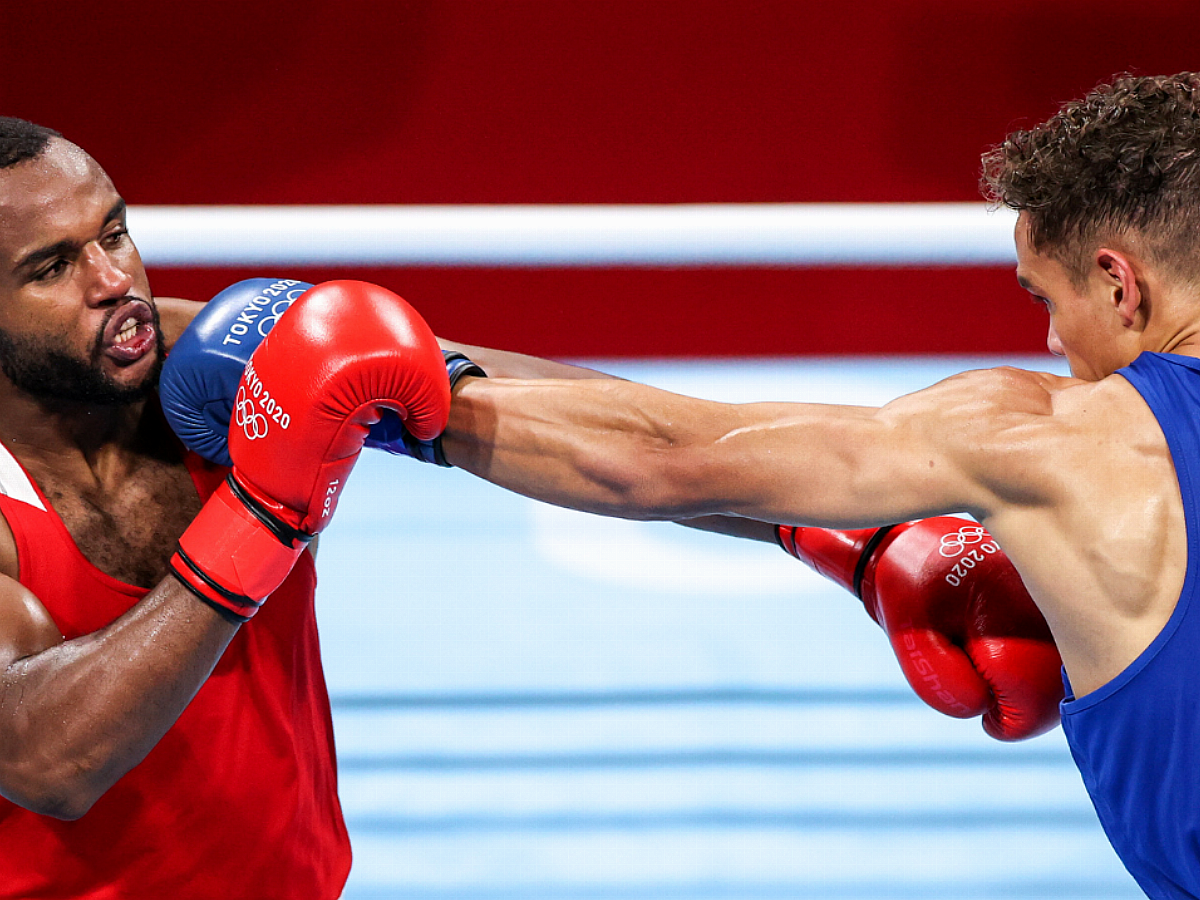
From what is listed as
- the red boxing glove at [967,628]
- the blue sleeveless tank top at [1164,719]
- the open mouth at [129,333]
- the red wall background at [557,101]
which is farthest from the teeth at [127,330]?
the red wall background at [557,101]

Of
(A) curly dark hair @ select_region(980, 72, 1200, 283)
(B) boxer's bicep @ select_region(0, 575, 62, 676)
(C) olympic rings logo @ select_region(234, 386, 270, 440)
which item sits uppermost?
(A) curly dark hair @ select_region(980, 72, 1200, 283)

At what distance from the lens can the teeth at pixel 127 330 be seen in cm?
183

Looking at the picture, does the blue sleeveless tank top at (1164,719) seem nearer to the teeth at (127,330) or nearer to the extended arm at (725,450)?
the extended arm at (725,450)

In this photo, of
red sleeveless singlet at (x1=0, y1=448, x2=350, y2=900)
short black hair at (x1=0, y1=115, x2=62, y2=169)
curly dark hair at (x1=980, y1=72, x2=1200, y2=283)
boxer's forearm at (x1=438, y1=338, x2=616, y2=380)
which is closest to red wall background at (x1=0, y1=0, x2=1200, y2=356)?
boxer's forearm at (x1=438, y1=338, x2=616, y2=380)

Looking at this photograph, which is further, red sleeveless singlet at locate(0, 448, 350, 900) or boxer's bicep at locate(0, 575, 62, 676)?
red sleeveless singlet at locate(0, 448, 350, 900)

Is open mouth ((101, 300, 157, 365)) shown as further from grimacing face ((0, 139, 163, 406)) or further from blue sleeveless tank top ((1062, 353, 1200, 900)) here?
blue sleeveless tank top ((1062, 353, 1200, 900))

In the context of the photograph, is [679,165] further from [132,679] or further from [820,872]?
[132,679]

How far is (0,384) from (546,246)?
1896mm

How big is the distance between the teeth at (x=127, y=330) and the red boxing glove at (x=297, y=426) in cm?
35

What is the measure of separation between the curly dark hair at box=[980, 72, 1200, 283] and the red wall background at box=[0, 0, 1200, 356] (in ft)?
10.5

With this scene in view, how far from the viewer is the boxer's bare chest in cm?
179

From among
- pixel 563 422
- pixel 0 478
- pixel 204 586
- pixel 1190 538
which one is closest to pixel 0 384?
pixel 0 478

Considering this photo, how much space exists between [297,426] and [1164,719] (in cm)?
110

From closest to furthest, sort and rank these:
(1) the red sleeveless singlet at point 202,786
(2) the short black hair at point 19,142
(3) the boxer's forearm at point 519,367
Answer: (1) the red sleeveless singlet at point 202,786
(2) the short black hair at point 19,142
(3) the boxer's forearm at point 519,367
